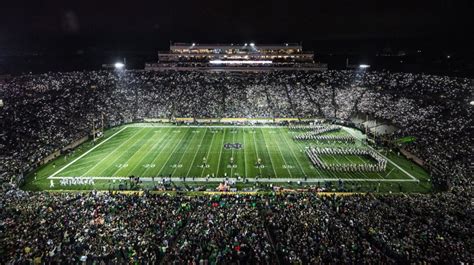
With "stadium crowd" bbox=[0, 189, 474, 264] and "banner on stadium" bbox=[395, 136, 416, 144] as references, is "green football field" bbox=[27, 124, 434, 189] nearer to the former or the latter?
"banner on stadium" bbox=[395, 136, 416, 144]

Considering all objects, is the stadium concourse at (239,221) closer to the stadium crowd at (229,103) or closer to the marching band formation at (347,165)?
the stadium crowd at (229,103)

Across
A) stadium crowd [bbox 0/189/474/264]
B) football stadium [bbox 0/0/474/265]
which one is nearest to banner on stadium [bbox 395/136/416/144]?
football stadium [bbox 0/0/474/265]

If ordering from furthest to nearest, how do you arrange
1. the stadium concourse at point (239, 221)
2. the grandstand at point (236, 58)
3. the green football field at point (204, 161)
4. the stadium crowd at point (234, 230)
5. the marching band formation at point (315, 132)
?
the grandstand at point (236, 58), the marching band formation at point (315, 132), the green football field at point (204, 161), the stadium concourse at point (239, 221), the stadium crowd at point (234, 230)

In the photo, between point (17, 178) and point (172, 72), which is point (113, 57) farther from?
point (17, 178)

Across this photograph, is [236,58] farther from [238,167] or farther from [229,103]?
[238,167]

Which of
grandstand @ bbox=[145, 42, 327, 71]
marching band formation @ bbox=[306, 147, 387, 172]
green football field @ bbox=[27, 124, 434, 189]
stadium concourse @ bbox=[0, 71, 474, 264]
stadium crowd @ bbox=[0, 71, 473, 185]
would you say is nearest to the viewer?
stadium concourse @ bbox=[0, 71, 474, 264]

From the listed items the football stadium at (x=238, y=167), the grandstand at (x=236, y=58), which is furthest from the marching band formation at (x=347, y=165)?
the grandstand at (x=236, y=58)
